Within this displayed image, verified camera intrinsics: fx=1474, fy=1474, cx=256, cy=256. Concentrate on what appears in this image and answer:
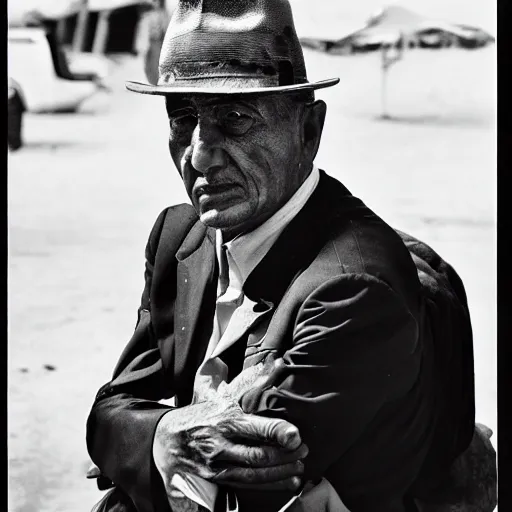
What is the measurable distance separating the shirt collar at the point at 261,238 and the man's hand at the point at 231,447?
0.36 m

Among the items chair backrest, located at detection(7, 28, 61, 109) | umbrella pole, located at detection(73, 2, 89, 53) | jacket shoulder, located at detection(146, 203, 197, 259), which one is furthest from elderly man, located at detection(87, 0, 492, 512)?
chair backrest, located at detection(7, 28, 61, 109)

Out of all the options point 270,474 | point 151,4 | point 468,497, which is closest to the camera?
point 270,474

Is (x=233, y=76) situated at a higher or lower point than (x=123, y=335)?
higher

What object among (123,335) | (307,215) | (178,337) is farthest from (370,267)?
(123,335)

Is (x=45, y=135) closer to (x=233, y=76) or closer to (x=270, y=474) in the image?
(x=233, y=76)

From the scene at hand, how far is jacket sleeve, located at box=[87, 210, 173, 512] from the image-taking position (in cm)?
403

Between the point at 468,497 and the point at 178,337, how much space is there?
92 centimetres

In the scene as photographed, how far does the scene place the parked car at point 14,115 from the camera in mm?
4613

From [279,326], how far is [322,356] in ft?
0.46

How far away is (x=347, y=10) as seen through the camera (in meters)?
4.27

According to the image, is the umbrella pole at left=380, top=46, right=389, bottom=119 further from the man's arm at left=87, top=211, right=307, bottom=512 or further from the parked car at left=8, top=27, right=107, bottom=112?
the parked car at left=8, top=27, right=107, bottom=112

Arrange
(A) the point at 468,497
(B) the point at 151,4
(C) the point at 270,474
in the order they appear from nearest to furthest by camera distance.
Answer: (C) the point at 270,474, (A) the point at 468,497, (B) the point at 151,4

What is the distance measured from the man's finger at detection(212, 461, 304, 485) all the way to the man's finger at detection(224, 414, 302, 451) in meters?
0.06

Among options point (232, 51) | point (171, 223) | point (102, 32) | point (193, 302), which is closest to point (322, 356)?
point (193, 302)
